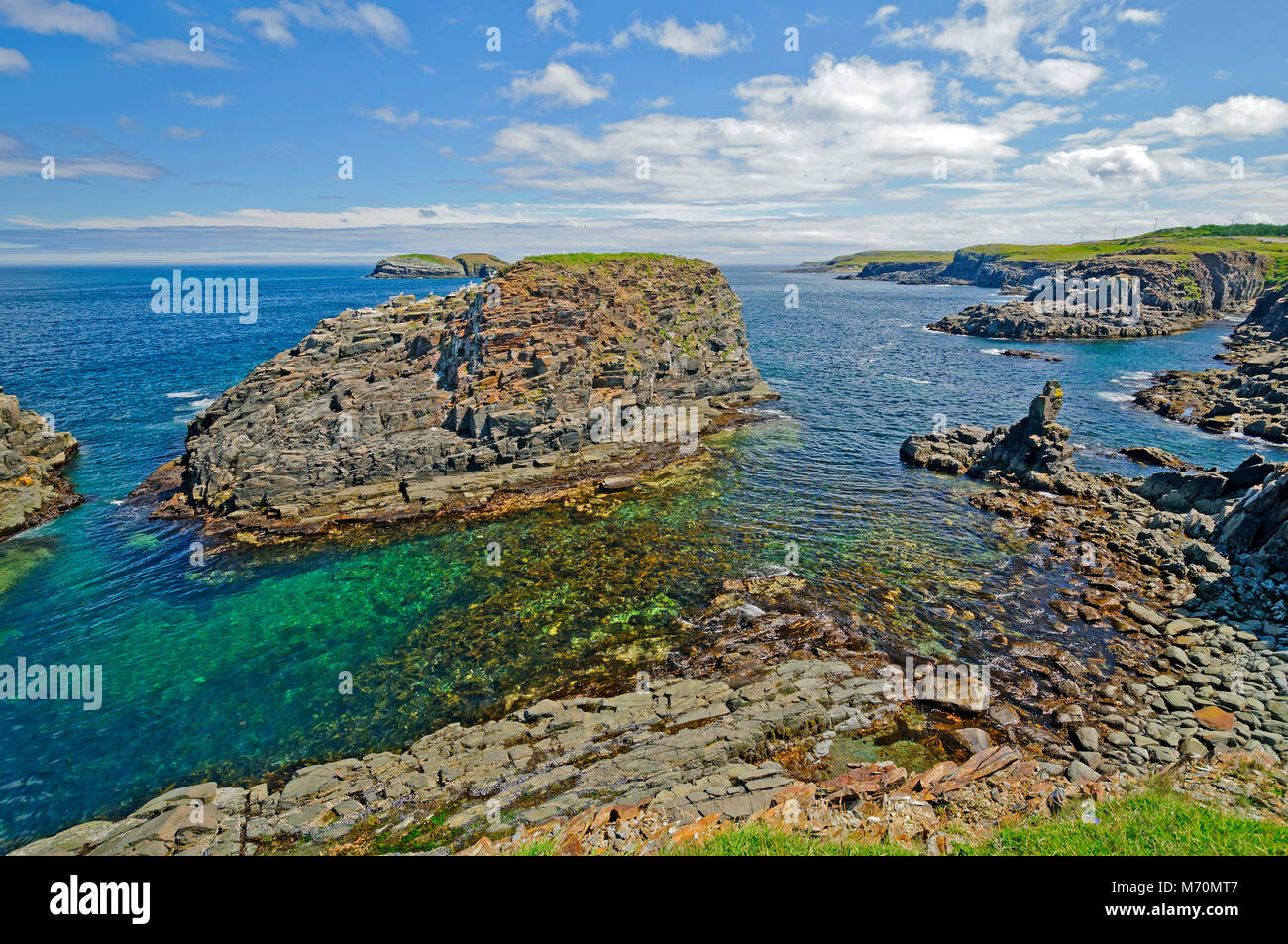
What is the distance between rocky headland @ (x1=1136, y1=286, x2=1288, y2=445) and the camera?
2156 inches

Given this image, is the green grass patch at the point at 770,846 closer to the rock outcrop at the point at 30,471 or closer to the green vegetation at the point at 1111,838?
the green vegetation at the point at 1111,838

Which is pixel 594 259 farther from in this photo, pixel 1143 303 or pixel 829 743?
pixel 1143 303

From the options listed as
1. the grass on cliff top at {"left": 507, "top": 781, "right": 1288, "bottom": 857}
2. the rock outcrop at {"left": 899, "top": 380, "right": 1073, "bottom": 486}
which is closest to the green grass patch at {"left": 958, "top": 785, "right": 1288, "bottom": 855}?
the grass on cliff top at {"left": 507, "top": 781, "right": 1288, "bottom": 857}

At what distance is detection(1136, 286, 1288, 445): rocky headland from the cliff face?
4353 cm

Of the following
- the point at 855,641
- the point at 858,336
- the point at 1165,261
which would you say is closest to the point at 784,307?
the point at 858,336

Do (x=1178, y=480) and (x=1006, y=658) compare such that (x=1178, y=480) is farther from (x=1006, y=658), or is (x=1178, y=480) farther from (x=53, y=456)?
(x=53, y=456)

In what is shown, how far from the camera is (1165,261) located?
143125mm

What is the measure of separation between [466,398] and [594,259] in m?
30.1

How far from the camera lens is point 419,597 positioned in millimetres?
29688

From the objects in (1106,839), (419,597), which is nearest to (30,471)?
(419,597)

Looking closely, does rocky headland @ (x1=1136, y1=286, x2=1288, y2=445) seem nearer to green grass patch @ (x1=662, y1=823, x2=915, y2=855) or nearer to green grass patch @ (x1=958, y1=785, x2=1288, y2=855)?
green grass patch @ (x1=958, y1=785, x2=1288, y2=855)

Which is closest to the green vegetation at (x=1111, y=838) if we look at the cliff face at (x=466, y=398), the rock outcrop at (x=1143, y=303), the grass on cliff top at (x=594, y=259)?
the cliff face at (x=466, y=398)

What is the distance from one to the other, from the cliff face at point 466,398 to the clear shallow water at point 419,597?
17.8ft

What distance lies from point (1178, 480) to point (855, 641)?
96.0 feet
